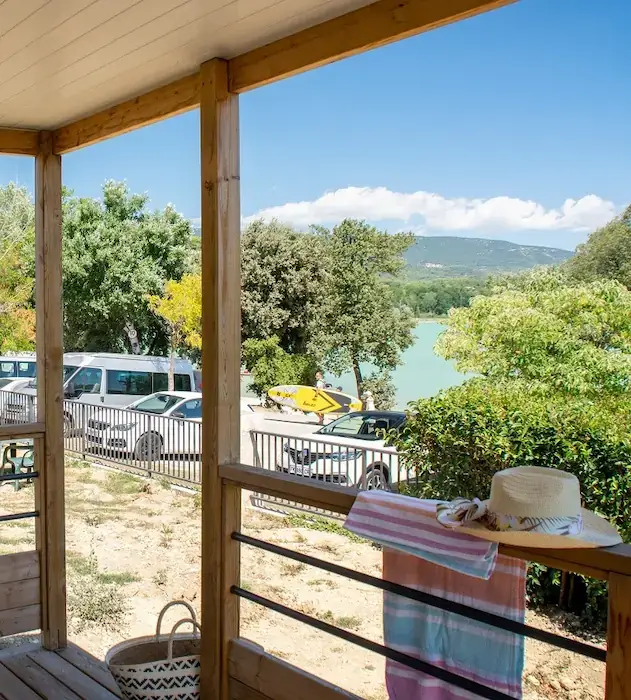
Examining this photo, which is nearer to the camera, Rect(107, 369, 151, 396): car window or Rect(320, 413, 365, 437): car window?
Rect(320, 413, 365, 437): car window

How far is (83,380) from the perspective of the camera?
11422 millimetres

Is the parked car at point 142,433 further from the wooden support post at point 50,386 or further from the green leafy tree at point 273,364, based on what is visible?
the green leafy tree at point 273,364

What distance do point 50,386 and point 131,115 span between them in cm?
100

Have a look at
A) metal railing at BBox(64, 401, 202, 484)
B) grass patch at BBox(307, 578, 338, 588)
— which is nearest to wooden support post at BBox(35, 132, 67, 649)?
grass patch at BBox(307, 578, 338, 588)

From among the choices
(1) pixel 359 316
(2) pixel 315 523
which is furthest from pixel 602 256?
(2) pixel 315 523

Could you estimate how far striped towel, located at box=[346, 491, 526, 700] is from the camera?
1.42m

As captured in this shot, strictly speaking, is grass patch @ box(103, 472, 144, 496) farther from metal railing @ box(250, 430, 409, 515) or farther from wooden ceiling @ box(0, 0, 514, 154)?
wooden ceiling @ box(0, 0, 514, 154)

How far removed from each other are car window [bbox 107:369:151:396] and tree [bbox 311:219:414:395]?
392cm

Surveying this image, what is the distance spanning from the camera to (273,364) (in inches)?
605

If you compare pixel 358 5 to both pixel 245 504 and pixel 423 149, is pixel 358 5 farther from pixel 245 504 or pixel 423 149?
pixel 423 149

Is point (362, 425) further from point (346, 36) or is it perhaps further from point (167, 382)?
point (346, 36)

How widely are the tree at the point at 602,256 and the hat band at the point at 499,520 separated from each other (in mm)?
11399

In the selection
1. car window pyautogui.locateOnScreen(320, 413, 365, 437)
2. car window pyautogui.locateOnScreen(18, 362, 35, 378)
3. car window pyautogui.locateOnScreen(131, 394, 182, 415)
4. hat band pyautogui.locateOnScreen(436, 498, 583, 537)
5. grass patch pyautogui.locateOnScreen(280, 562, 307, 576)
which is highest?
hat band pyautogui.locateOnScreen(436, 498, 583, 537)

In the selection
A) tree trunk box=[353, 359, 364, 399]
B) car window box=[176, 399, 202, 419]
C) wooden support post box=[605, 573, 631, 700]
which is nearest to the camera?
wooden support post box=[605, 573, 631, 700]
